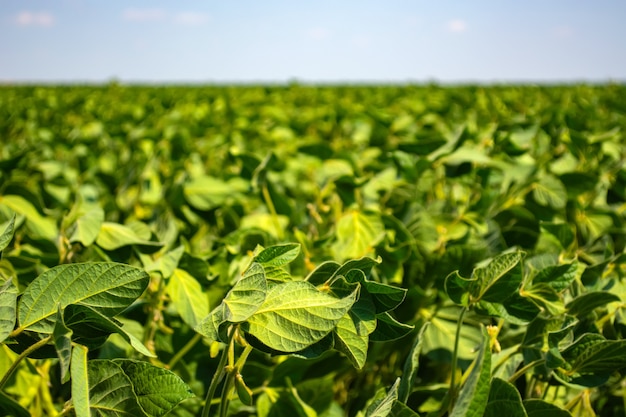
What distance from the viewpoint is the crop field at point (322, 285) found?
34.4 inches

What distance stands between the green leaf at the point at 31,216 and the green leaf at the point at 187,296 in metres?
0.64

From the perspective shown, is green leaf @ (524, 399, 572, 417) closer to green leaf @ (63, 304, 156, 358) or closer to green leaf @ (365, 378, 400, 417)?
green leaf @ (365, 378, 400, 417)

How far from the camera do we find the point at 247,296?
859 millimetres

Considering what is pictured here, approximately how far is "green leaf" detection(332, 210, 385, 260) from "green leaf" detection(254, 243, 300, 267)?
0.53 meters

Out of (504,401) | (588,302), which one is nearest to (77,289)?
(504,401)

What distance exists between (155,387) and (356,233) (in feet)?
2.64

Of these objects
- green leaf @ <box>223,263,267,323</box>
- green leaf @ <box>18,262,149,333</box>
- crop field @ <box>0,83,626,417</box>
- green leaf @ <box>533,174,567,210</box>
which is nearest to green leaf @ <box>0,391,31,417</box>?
crop field @ <box>0,83,626,417</box>

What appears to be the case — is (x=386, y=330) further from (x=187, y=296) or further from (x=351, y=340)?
(x=187, y=296)

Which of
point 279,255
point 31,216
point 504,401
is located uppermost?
point 279,255

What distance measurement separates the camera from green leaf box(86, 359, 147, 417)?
0.85m

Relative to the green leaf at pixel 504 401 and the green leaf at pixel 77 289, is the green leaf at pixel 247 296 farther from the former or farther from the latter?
the green leaf at pixel 504 401

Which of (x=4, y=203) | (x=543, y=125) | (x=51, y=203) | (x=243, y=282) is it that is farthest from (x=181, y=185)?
(x=543, y=125)

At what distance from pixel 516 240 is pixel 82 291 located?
1.47 m

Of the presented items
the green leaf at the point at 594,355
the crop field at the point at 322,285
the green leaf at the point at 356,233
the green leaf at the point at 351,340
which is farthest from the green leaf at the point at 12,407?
the green leaf at the point at 594,355
